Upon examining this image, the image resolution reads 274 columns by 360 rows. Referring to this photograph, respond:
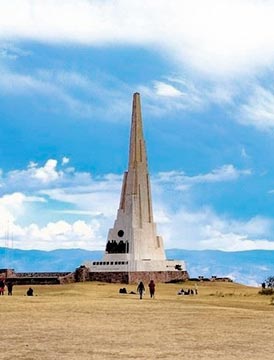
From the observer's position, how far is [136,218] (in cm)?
7219

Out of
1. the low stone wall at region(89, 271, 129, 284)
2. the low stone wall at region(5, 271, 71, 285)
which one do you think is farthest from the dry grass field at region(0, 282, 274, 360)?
the low stone wall at region(89, 271, 129, 284)

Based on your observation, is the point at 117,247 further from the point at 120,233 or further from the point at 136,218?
the point at 136,218

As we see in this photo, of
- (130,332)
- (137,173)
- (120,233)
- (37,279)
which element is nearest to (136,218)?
(120,233)

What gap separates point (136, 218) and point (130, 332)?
164ft

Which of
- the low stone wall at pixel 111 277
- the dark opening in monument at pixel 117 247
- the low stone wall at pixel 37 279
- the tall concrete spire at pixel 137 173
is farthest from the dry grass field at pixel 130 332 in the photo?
the tall concrete spire at pixel 137 173

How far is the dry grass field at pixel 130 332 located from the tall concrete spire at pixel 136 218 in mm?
35122

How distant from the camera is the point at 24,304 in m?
34.5

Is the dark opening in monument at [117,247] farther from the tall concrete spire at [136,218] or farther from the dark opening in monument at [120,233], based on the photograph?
the dark opening in monument at [120,233]

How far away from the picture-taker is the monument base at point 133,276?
6600 cm

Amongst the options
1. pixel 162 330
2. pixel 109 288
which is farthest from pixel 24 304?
pixel 109 288

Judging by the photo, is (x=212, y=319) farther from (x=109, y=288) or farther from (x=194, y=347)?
(x=109, y=288)

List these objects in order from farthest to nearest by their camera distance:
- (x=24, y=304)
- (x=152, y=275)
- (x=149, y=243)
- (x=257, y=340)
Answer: (x=149, y=243), (x=152, y=275), (x=24, y=304), (x=257, y=340)

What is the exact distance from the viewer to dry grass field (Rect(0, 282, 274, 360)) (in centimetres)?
1748

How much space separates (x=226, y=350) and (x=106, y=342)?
332 cm
